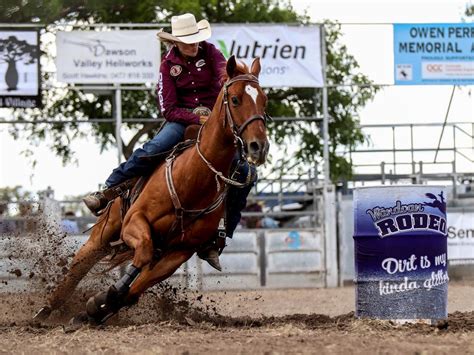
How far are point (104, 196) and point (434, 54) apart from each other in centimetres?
986

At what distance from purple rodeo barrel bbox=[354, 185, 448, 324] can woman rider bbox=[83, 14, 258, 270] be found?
109cm

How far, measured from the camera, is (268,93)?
24031mm

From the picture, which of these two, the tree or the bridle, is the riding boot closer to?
the bridle

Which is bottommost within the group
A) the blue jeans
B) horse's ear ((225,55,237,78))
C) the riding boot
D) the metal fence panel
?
the metal fence panel

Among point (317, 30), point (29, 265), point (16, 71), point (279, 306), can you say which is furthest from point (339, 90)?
point (29, 265)

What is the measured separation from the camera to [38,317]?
9867 millimetres

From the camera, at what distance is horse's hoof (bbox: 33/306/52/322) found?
9.87 metres

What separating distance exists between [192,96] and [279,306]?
538cm

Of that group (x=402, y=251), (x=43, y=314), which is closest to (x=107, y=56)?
(x=43, y=314)

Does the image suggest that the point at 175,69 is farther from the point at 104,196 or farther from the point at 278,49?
the point at 278,49

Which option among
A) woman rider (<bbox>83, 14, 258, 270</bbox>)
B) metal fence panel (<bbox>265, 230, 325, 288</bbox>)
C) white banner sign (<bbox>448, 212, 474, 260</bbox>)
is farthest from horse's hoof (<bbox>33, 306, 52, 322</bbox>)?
white banner sign (<bbox>448, 212, 474, 260</bbox>)

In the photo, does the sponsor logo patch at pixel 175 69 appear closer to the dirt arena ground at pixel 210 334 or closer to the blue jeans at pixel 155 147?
the blue jeans at pixel 155 147

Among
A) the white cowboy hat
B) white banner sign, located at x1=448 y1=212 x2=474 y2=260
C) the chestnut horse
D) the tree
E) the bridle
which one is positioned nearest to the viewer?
the bridle

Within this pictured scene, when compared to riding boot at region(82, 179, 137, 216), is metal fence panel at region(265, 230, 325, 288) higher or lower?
lower
